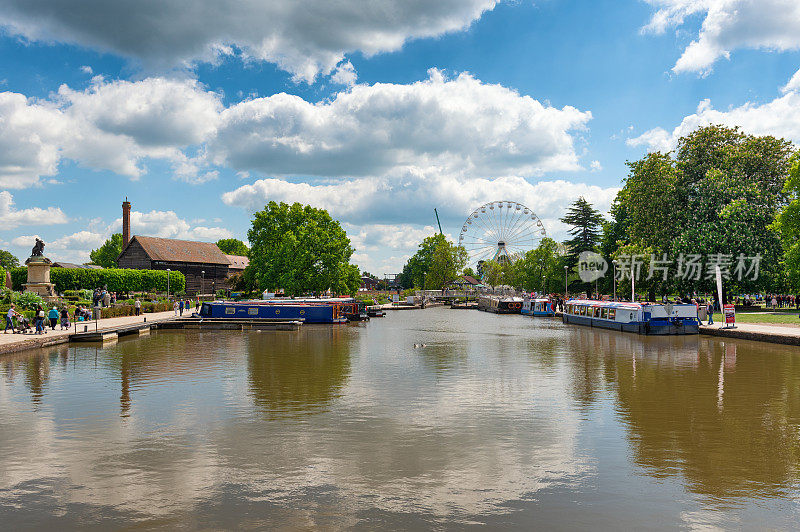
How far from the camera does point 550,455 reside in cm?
1291

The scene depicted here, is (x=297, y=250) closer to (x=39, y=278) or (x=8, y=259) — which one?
(x=39, y=278)


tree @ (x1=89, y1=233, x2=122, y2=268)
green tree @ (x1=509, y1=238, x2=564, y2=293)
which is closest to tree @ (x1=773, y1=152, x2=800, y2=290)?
green tree @ (x1=509, y1=238, x2=564, y2=293)

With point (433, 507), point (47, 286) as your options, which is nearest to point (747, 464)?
point (433, 507)

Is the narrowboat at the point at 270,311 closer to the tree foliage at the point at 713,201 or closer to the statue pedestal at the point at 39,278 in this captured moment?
the statue pedestal at the point at 39,278

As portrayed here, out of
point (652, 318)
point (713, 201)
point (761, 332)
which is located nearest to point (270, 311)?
point (652, 318)

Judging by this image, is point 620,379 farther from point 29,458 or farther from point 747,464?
point 29,458

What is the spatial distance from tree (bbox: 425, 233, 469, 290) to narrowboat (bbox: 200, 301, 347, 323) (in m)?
93.8

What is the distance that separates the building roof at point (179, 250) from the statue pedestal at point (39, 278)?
5881 centimetres

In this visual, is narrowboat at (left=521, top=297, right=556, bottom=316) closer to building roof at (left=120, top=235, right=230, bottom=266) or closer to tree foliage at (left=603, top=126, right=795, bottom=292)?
tree foliage at (left=603, top=126, right=795, bottom=292)

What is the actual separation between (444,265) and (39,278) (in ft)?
351

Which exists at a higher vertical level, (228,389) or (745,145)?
(745,145)

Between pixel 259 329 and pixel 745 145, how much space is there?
5587cm

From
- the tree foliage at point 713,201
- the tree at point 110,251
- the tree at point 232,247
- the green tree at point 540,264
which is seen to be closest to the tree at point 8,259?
the tree at point 110,251

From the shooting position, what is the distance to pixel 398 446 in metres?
13.5
